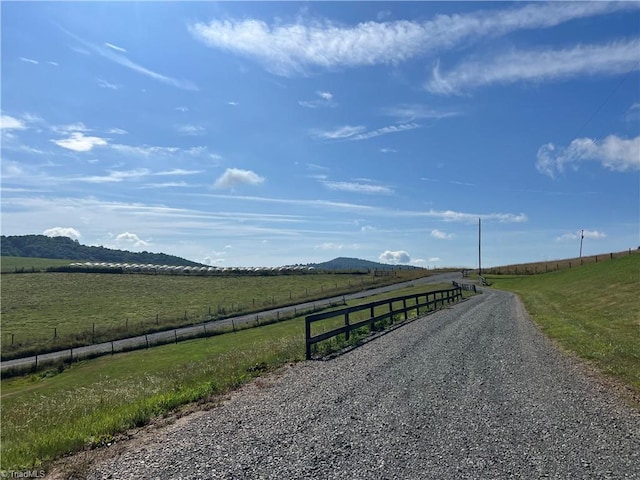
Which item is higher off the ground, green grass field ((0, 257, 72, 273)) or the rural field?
green grass field ((0, 257, 72, 273))

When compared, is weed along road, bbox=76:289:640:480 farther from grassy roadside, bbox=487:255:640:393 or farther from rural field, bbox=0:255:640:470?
grassy roadside, bbox=487:255:640:393

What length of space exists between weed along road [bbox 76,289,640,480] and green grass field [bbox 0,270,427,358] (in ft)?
115

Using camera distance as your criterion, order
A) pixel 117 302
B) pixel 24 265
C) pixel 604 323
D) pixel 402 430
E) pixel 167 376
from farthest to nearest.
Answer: pixel 24 265 < pixel 117 302 < pixel 604 323 < pixel 167 376 < pixel 402 430

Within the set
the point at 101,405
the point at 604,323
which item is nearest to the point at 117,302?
the point at 101,405

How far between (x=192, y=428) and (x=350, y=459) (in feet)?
9.22

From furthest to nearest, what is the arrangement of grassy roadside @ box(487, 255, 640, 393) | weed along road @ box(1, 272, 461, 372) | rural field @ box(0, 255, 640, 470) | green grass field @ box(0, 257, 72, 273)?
1. green grass field @ box(0, 257, 72, 273)
2. weed along road @ box(1, 272, 461, 372)
3. grassy roadside @ box(487, 255, 640, 393)
4. rural field @ box(0, 255, 640, 470)

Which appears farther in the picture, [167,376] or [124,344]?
[124,344]

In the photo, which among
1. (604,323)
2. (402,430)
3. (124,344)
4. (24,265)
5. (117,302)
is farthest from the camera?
(24,265)

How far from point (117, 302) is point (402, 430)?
209ft

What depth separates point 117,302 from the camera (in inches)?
2505

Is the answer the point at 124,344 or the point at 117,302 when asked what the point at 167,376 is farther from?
the point at 117,302

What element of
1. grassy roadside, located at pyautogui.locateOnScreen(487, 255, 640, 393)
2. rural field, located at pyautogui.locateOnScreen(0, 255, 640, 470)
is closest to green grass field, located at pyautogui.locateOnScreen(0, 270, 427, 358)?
rural field, located at pyautogui.locateOnScreen(0, 255, 640, 470)

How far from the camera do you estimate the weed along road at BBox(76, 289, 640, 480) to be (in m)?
5.80

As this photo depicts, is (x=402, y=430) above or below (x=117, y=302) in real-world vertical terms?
above
